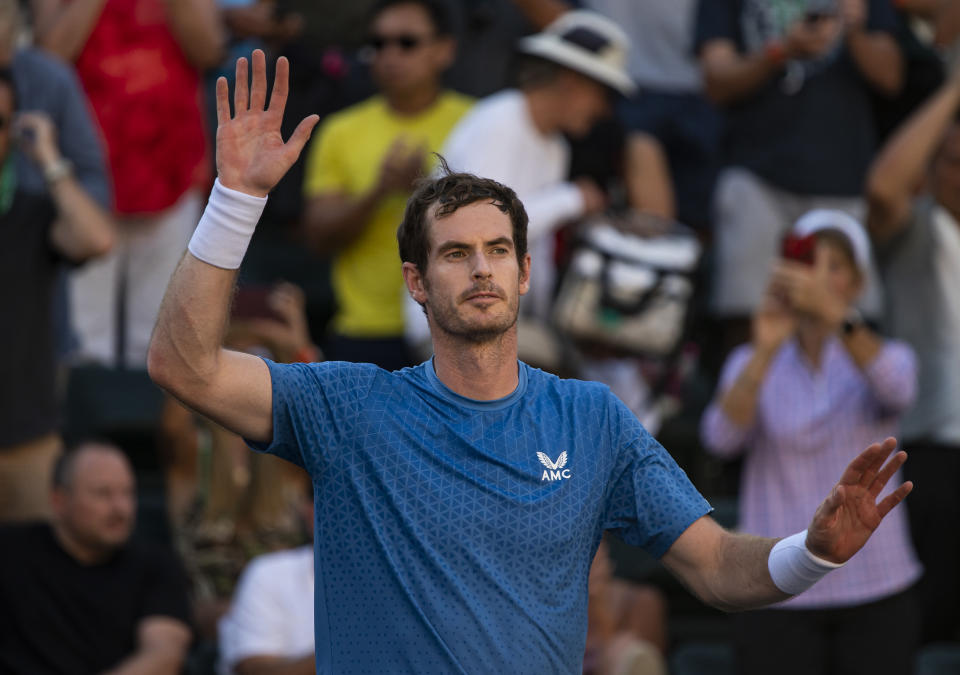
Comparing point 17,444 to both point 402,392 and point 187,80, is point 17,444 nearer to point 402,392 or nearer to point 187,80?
point 187,80

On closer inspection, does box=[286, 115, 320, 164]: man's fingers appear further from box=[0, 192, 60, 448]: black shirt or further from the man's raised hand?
box=[0, 192, 60, 448]: black shirt

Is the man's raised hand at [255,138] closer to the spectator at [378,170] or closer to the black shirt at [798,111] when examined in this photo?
the spectator at [378,170]

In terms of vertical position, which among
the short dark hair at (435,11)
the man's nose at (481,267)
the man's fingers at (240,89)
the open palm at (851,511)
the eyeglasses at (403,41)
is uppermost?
the short dark hair at (435,11)

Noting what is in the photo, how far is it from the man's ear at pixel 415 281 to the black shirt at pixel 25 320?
9.55 feet

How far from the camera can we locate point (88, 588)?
19.4 feet

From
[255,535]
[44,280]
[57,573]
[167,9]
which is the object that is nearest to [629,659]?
[255,535]

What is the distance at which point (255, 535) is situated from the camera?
21.4ft

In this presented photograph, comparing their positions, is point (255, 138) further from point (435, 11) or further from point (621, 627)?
point (435, 11)

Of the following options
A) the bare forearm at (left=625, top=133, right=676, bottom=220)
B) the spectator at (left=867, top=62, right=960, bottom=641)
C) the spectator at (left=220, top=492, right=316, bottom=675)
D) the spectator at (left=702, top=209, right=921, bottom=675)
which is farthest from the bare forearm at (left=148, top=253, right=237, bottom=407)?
the bare forearm at (left=625, top=133, right=676, bottom=220)

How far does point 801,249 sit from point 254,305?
2.48m

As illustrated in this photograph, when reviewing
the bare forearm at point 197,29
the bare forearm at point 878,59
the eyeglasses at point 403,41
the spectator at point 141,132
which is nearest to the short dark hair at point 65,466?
the spectator at point 141,132

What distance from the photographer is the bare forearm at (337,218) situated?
6.98 meters

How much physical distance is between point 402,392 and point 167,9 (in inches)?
174

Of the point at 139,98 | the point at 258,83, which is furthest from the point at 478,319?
the point at 139,98
